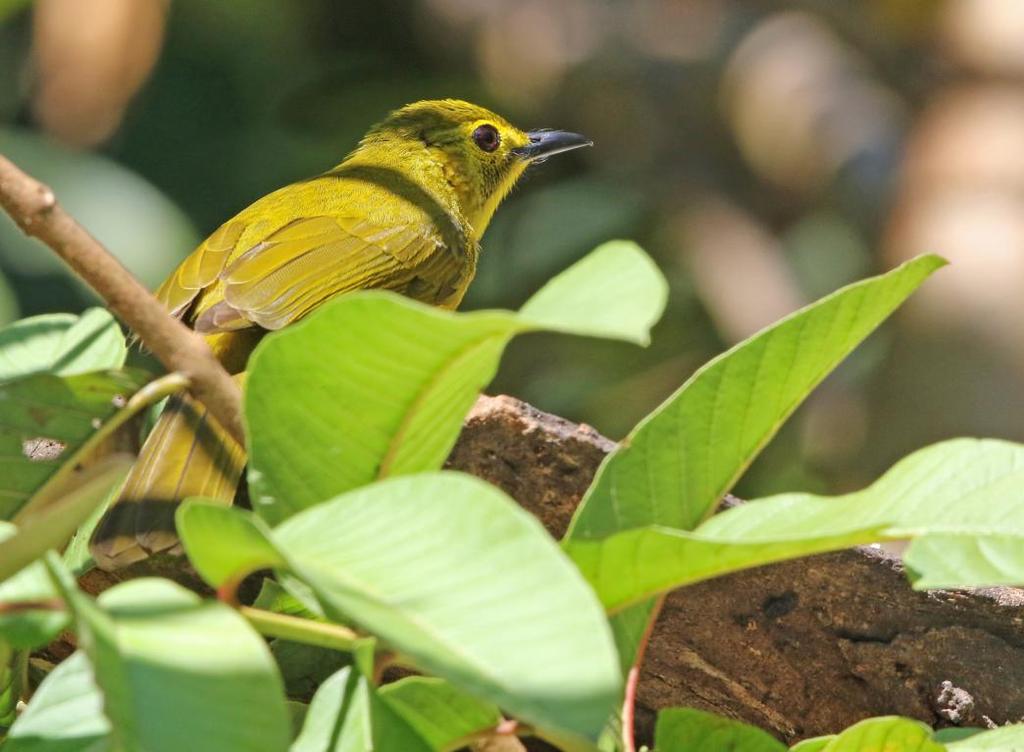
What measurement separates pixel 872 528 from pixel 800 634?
2.41ft

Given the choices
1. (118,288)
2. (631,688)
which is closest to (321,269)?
(118,288)

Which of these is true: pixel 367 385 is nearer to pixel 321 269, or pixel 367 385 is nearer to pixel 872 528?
pixel 872 528

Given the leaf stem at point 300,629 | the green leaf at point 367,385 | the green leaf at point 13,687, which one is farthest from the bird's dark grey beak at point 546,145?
the leaf stem at point 300,629

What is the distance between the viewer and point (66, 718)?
1.13 m

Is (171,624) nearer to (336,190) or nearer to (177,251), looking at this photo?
(336,190)

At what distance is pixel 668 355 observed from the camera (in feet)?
21.9

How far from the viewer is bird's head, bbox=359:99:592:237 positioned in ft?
14.9

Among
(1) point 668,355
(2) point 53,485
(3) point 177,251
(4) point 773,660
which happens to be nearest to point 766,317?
(1) point 668,355

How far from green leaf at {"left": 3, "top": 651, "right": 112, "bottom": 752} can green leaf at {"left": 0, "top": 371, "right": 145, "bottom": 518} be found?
1.08 feet

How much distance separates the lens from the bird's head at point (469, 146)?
4.55 metres

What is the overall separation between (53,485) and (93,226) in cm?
358

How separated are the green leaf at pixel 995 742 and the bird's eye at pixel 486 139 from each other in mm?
3441

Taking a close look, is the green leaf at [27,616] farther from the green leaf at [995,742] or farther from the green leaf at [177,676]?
the green leaf at [995,742]

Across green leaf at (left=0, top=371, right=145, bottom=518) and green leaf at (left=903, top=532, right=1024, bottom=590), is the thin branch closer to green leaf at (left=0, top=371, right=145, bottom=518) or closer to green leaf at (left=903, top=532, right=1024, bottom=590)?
green leaf at (left=0, top=371, right=145, bottom=518)
